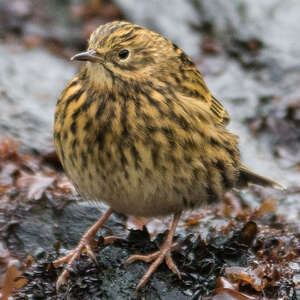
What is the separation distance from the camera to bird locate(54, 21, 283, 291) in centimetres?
539

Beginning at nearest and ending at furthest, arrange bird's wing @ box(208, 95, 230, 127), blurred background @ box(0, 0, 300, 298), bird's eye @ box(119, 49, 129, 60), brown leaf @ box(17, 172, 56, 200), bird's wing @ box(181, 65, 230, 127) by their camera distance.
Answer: bird's eye @ box(119, 49, 129, 60), bird's wing @ box(181, 65, 230, 127), bird's wing @ box(208, 95, 230, 127), brown leaf @ box(17, 172, 56, 200), blurred background @ box(0, 0, 300, 298)

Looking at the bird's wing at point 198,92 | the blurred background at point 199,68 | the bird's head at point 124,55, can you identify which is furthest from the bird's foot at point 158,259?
the bird's head at point 124,55

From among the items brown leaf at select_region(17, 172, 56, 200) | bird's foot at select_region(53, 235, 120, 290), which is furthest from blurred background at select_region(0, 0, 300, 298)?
bird's foot at select_region(53, 235, 120, 290)

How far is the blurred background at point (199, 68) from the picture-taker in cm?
845

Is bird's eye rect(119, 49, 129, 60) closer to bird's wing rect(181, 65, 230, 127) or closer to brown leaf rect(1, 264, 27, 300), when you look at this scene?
bird's wing rect(181, 65, 230, 127)

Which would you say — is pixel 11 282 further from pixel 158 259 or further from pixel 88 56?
pixel 88 56

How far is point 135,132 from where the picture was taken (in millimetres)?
5375

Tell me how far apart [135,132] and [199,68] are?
23.0 ft

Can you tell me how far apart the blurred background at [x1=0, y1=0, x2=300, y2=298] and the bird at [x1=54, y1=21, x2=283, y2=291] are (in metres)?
1.23

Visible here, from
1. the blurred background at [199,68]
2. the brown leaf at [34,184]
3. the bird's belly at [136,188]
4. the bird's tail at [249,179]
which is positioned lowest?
the bird's belly at [136,188]

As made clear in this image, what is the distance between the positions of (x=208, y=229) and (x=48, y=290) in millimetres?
1905

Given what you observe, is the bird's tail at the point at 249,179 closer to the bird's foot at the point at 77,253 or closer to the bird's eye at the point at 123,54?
the bird's foot at the point at 77,253

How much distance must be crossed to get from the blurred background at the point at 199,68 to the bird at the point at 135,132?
1228 mm

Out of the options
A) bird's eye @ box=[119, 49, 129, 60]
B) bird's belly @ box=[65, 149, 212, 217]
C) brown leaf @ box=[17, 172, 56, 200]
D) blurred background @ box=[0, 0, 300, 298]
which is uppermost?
blurred background @ box=[0, 0, 300, 298]
